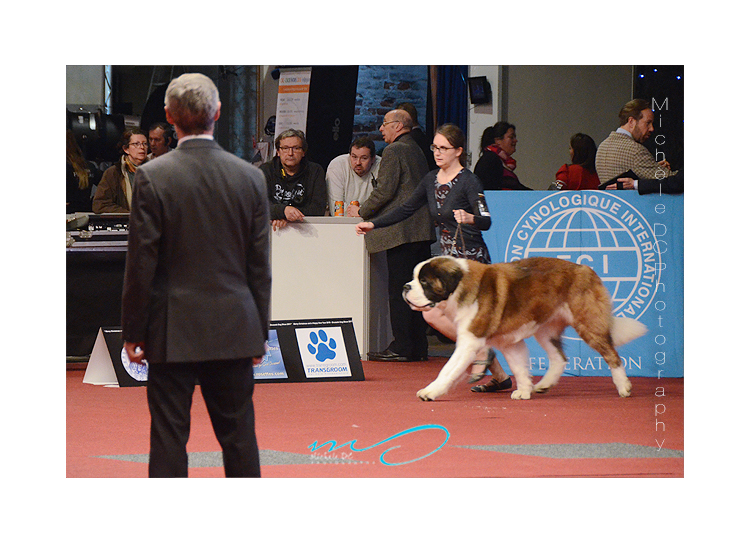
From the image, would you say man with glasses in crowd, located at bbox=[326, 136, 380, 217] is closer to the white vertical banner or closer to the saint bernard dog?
the white vertical banner

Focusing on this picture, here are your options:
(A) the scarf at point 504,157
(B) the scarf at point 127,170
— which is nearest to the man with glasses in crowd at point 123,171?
(B) the scarf at point 127,170

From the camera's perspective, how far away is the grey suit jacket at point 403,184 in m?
4.06

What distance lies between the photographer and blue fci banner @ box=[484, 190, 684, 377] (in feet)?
12.4

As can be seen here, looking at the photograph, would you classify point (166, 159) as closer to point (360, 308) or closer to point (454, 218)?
point (454, 218)

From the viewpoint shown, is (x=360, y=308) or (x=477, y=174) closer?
(x=477, y=174)

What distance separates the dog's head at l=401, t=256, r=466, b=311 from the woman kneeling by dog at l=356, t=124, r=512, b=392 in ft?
0.16

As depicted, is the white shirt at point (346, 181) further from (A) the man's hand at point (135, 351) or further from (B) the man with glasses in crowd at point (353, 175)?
(A) the man's hand at point (135, 351)

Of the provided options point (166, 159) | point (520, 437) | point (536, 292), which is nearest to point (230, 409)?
point (166, 159)

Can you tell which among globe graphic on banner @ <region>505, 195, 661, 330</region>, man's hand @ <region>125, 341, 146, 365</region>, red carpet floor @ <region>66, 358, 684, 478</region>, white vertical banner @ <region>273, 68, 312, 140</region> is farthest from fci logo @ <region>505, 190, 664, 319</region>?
man's hand @ <region>125, 341, 146, 365</region>

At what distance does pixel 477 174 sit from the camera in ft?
13.3

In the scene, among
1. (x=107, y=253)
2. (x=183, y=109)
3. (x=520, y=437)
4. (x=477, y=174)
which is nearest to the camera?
(x=183, y=109)

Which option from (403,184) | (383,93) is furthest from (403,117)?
(403,184)

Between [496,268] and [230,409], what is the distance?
1.91 meters

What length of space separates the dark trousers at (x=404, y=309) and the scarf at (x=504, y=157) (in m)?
0.53
